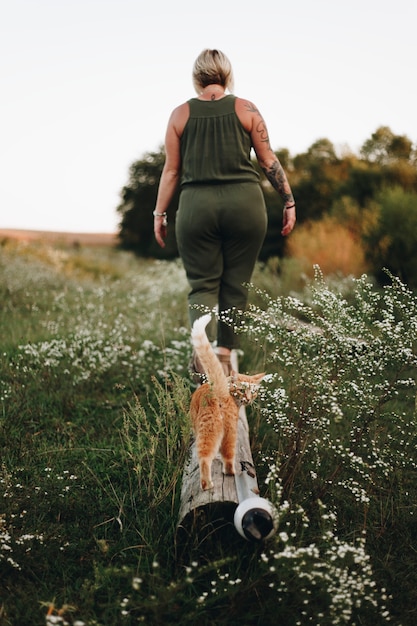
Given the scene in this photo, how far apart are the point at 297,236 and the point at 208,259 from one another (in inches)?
271

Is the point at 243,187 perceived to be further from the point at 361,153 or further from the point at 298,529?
the point at 361,153

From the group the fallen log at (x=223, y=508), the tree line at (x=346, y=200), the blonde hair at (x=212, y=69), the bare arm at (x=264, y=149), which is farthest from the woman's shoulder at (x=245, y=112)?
the tree line at (x=346, y=200)

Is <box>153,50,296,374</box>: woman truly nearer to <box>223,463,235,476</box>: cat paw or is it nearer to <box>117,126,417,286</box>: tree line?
<box>223,463,235,476</box>: cat paw

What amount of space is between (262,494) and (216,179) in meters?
1.94

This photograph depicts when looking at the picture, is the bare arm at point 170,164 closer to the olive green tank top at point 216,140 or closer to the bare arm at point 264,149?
the olive green tank top at point 216,140

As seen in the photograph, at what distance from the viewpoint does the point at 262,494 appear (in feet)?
9.30

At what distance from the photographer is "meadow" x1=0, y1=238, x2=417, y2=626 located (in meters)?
2.14

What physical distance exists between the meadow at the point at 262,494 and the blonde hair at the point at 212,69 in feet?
4.81

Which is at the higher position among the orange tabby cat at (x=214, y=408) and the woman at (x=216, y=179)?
the woman at (x=216, y=179)

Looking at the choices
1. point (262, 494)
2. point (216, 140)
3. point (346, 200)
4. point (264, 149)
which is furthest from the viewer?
point (346, 200)

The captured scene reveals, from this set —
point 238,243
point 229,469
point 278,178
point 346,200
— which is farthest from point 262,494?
point 346,200

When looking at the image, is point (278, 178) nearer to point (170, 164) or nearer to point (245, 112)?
point (245, 112)

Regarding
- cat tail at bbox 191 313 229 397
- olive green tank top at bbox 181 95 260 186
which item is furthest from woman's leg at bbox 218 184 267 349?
cat tail at bbox 191 313 229 397

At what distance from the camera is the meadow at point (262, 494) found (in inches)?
84.1
